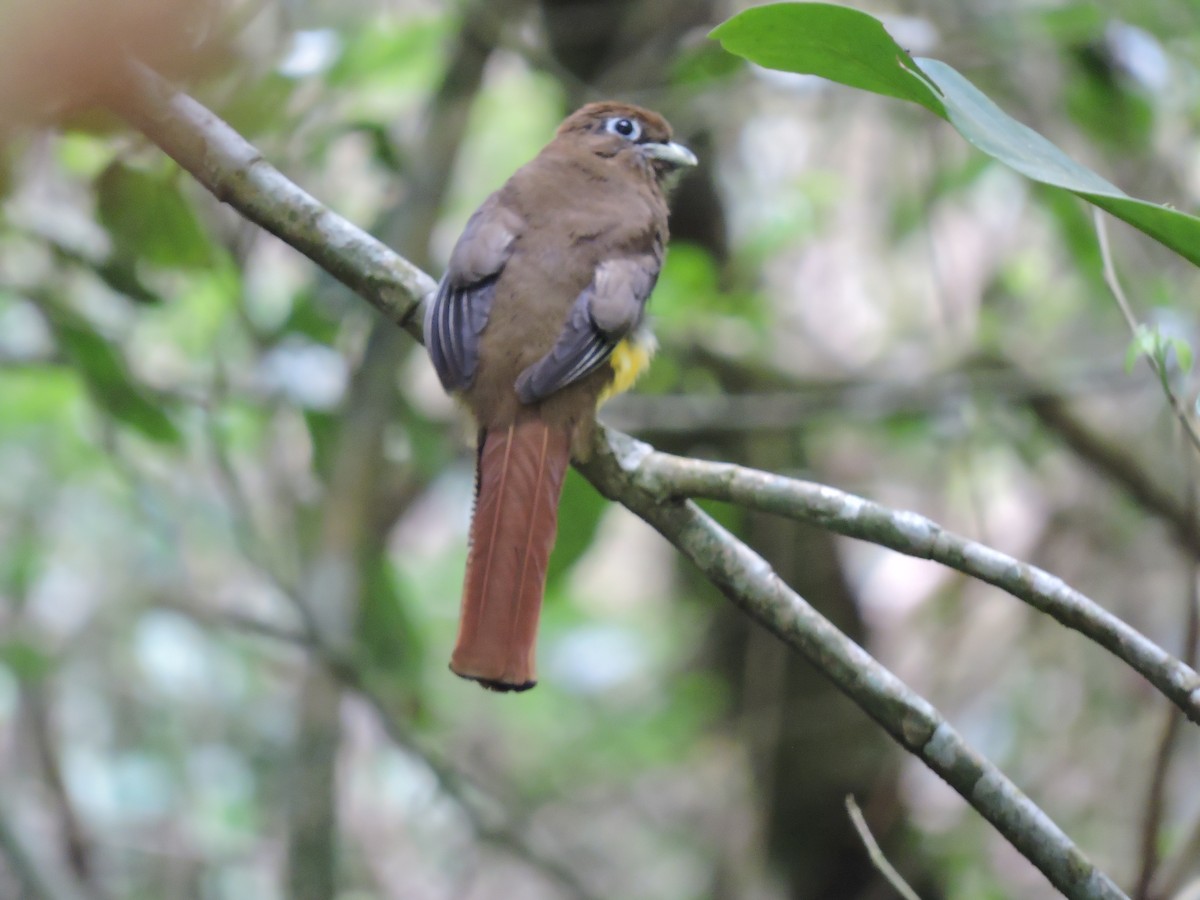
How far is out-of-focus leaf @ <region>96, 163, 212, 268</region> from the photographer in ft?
8.15

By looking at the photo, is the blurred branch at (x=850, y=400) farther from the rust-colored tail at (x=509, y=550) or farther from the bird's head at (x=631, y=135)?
the rust-colored tail at (x=509, y=550)

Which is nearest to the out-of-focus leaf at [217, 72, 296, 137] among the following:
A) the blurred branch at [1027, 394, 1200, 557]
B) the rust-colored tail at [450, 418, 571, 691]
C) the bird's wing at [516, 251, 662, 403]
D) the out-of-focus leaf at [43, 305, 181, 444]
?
the out-of-focus leaf at [43, 305, 181, 444]

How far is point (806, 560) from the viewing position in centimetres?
433

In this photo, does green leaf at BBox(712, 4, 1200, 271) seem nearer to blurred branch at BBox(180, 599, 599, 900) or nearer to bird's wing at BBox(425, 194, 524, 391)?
bird's wing at BBox(425, 194, 524, 391)

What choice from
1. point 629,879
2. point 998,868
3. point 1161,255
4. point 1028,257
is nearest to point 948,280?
point 1028,257

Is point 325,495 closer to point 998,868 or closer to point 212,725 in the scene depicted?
point 212,725

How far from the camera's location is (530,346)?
2213 mm

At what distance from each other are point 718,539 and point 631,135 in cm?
145

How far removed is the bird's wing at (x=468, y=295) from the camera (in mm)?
2059

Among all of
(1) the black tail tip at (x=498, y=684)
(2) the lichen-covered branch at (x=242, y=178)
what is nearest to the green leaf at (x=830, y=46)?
(2) the lichen-covered branch at (x=242, y=178)

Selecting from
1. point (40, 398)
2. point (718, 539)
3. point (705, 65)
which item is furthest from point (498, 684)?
point (40, 398)

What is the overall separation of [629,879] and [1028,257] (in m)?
2.74

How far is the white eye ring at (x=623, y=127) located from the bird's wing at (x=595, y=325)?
22.1 inches

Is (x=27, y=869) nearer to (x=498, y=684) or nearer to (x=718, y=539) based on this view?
(x=498, y=684)
